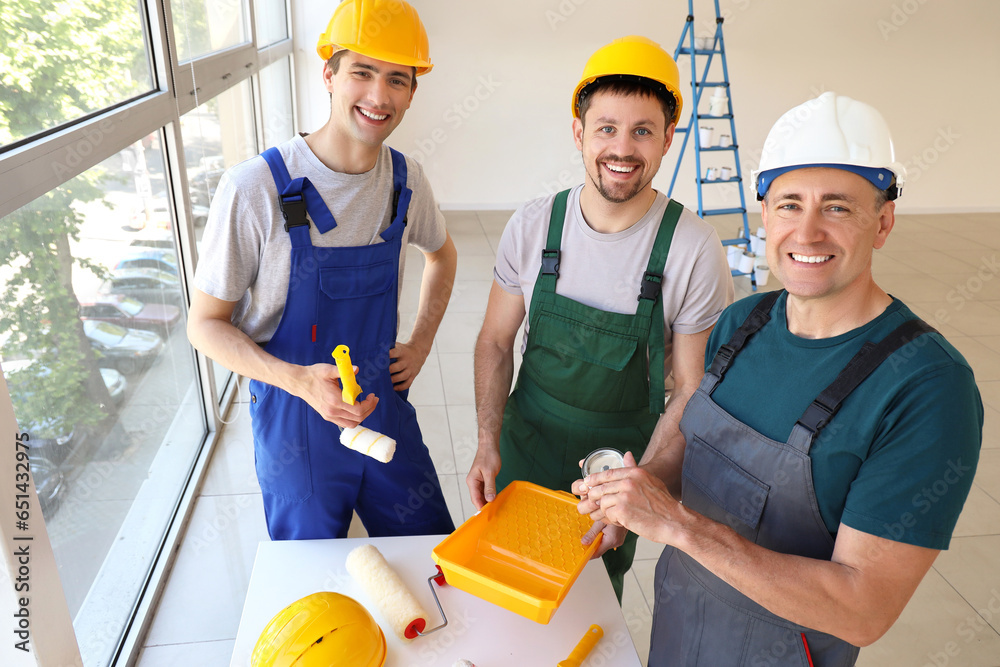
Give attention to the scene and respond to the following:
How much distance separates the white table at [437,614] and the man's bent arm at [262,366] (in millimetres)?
309

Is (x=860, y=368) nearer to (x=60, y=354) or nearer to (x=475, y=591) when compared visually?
(x=475, y=591)

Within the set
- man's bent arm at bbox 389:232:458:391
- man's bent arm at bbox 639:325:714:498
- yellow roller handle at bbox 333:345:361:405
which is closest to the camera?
yellow roller handle at bbox 333:345:361:405

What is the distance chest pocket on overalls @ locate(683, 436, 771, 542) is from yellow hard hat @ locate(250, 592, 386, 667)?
2.35 ft

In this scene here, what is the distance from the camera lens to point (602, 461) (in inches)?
59.6

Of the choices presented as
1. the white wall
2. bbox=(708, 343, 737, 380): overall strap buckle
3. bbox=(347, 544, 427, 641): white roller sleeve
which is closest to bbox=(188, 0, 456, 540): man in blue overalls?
bbox=(347, 544, 427, 641): white roller sleeve

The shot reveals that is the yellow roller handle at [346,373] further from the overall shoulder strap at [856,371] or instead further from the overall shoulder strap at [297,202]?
the overall shoulder strap at [856,371]

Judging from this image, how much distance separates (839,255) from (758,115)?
7.30 m

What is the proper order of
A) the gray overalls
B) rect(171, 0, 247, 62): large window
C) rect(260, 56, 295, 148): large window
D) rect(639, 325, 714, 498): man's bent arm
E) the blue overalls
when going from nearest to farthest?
the gray overalls
rect(639, 325, 714, 498): man's bent arm
the blue overalls
rect(171, 0, 247, 62): large window
rect(260, 56, 295, 148): large window

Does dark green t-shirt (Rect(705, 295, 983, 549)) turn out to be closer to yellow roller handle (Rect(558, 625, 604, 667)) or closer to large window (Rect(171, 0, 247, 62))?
yellow roller handle (Rect(558, 625, 604, 667))

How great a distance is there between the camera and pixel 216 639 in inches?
90.3

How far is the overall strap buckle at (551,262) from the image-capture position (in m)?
1.81

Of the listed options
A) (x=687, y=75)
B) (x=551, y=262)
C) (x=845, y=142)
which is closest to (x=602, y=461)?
(x=551, y=262)

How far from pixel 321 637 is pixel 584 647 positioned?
0.51 m

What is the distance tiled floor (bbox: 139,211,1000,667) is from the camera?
2387 millimetres
